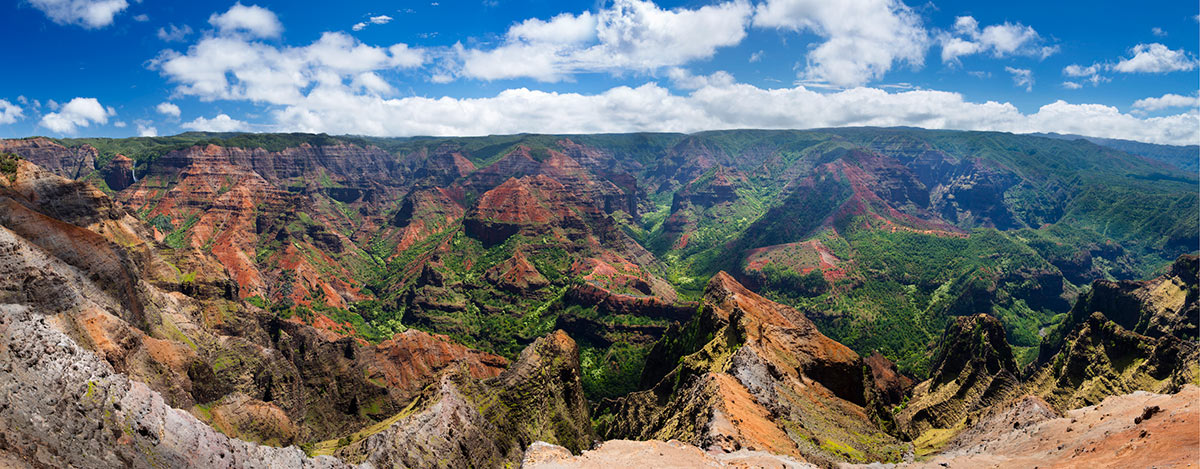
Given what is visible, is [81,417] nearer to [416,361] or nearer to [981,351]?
[416,361]

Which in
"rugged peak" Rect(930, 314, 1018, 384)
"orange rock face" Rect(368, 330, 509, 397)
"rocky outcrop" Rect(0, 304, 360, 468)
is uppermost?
"rocky outcrop" Rect(0, 304, 360, 468)

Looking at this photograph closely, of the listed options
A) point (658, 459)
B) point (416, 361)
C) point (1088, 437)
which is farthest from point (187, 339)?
point (1088, 437)

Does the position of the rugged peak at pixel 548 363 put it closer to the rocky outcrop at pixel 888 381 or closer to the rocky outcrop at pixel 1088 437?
the rocky outcrop at pixel 1088 437

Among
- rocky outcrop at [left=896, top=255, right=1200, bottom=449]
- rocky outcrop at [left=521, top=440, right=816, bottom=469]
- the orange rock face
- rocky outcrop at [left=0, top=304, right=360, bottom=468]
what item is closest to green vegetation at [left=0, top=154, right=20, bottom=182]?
rocky outcrop at [left=0, top=304, right=360, bottom=468]

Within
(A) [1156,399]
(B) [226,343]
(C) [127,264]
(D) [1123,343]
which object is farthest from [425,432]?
(D) [1123,343]

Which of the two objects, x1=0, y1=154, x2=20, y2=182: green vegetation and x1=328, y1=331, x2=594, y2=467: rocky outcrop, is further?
x1=0, y1=154, x2=20, y2=182: green vegetation

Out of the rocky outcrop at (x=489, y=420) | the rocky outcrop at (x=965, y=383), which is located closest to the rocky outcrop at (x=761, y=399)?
the rocky outcrop at (x=489, y=420)

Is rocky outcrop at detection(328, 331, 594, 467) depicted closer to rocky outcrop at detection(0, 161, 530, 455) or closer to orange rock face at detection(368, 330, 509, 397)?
rocky outcrop at detection(0, 161, 530, 455)
